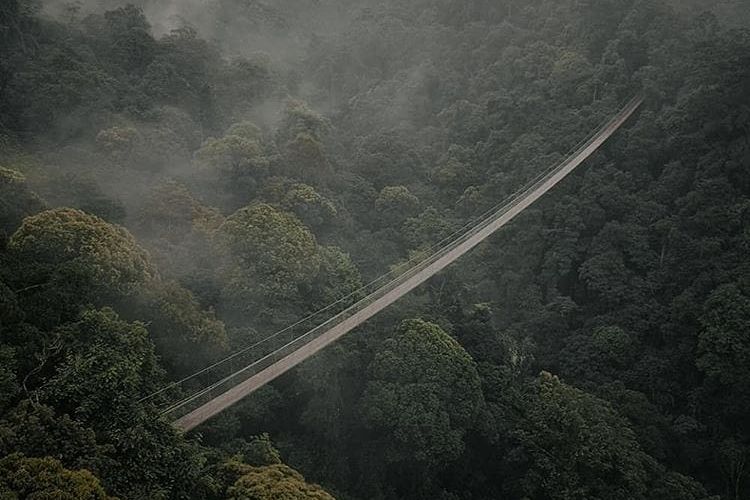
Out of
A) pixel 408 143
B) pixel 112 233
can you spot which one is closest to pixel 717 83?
pixel 408 143

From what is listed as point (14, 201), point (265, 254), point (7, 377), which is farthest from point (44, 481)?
point (265, 254)

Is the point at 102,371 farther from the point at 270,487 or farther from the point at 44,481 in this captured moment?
the point at 270,487

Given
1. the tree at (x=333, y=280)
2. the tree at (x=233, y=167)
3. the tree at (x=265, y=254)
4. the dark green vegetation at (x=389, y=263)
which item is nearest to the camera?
the dark green vegetation at (x=389, y=263)

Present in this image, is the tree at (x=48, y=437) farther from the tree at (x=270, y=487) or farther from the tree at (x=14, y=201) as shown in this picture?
the tree at (x=14, y=201)

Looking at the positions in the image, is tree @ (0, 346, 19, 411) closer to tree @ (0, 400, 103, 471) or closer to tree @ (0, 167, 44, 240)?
tree @ (0, 400, 103, 471)

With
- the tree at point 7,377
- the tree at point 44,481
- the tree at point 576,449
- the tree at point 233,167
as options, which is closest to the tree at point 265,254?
the tree at point 233,167

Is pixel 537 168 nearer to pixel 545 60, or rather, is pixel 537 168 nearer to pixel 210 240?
pixel 545 60
